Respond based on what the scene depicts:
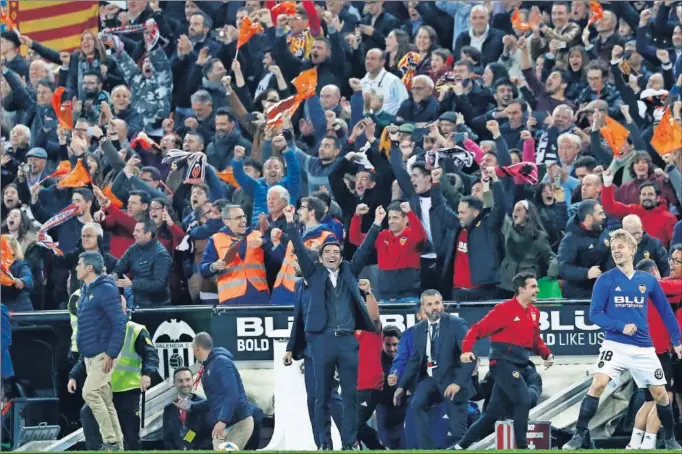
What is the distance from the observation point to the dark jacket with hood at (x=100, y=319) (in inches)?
589

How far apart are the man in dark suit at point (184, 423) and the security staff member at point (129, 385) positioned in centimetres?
26

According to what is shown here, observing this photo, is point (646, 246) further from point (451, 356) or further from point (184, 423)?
point (184, 423)

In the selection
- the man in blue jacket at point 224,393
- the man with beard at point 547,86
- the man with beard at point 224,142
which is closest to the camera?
the man in blue jacket at point 224,393

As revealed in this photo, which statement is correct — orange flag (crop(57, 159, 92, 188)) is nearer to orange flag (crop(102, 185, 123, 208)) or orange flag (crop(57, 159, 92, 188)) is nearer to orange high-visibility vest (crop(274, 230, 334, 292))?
orange flag (crop(102, 185, 123, 208))

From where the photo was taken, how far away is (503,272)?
52.1 feet

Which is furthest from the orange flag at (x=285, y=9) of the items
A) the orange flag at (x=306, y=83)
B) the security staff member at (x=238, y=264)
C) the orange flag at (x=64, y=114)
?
the security staff member at (x=238, y=264)

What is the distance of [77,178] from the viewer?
18266mm

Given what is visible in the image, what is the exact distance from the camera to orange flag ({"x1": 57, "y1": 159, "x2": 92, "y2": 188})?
718 inches

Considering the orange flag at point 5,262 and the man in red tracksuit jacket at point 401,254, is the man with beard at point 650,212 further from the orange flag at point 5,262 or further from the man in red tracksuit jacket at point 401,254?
the orange flag at point 5,262

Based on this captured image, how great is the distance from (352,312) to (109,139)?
5355 mm

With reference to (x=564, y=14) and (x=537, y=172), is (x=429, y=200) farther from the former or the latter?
(x=564, y=14)

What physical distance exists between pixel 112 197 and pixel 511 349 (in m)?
5.29

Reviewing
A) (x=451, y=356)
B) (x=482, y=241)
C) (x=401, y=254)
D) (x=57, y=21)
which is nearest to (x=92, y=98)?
(x=57, y=21)

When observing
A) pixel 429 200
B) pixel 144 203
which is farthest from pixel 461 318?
pixel 144 203
